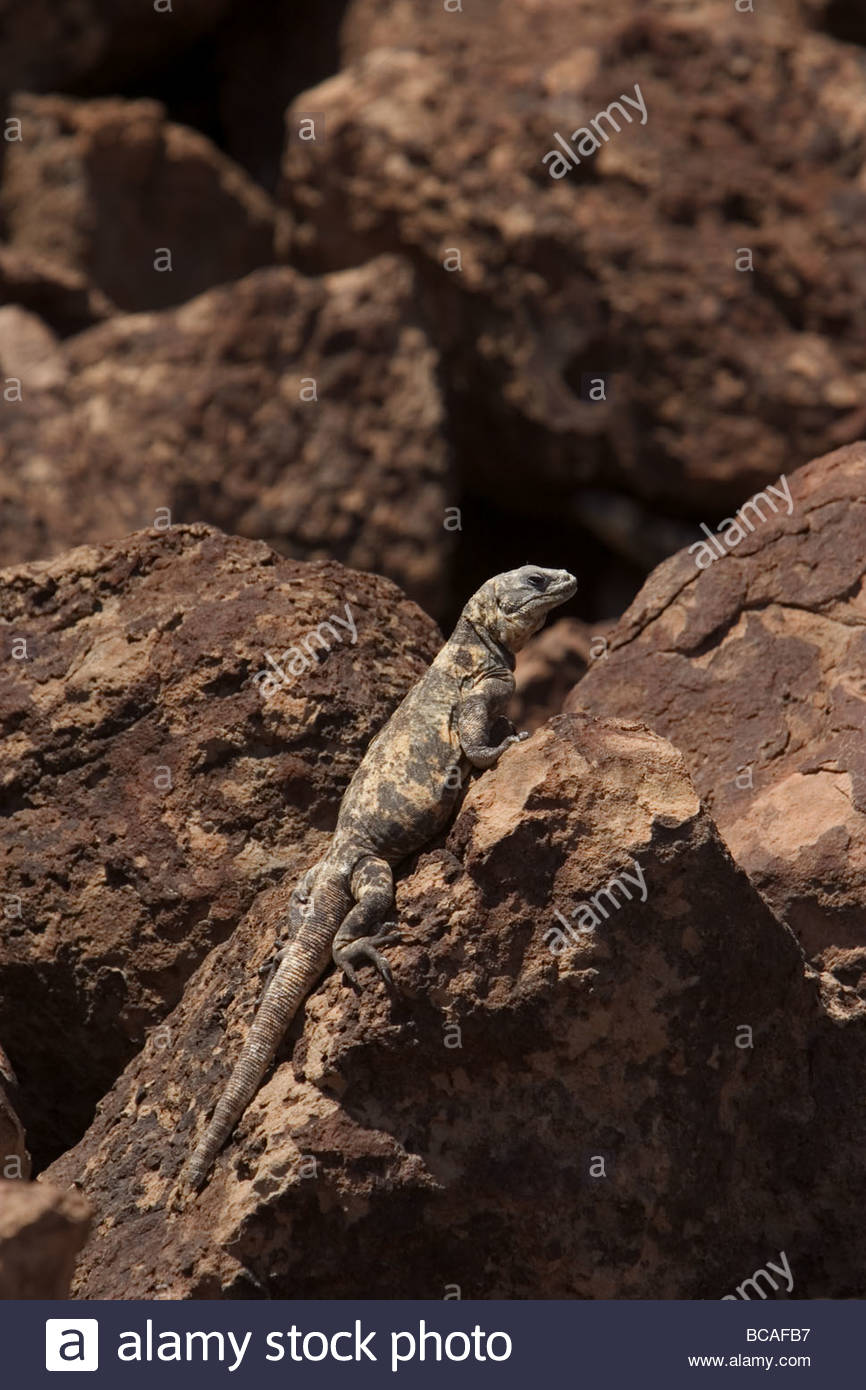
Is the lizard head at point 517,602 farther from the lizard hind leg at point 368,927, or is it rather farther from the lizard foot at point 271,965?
the lizard foot at point 271,965

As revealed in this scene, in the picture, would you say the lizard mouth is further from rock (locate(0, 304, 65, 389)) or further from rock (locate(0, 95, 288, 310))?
rock (locate(0, 95, 288, 310))

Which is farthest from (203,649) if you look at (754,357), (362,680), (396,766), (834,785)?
(754,357)

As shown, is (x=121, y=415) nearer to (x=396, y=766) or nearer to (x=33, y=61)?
(x=33, y=61)

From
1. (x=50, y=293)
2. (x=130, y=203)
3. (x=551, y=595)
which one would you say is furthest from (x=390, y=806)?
(x=130, y=203)

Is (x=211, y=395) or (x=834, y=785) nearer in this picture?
(x=834, y=785)

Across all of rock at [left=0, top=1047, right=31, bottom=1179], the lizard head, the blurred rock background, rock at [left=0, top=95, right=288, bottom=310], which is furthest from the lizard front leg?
rock at [left=0, top=95, right=288, bottom=310]
